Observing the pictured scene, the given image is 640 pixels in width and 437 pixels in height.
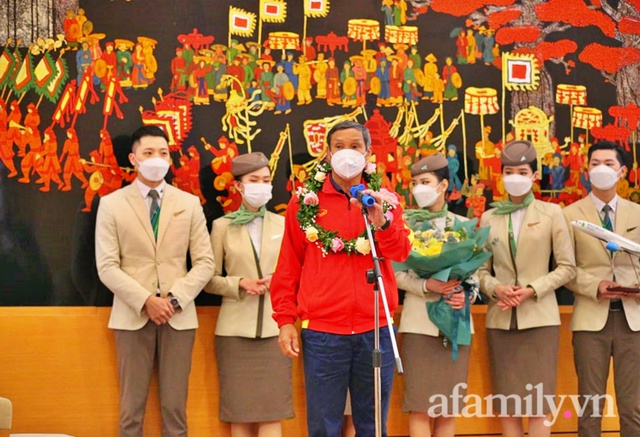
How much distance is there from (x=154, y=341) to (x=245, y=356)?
1.99 ft

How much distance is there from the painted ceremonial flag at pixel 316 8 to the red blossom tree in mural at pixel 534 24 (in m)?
0.81

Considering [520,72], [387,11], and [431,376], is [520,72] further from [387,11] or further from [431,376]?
[431,376]

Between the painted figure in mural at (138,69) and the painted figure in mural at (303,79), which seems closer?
the painted figure in mural at (138,69)

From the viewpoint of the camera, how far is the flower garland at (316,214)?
407 centimetres

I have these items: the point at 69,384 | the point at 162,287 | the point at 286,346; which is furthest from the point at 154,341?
the point at 286,346

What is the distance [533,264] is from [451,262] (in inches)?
28.3

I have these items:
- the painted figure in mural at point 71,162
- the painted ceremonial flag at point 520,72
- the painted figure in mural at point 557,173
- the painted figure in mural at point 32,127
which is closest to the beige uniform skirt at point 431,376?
the painted figure in mural at point 557,173

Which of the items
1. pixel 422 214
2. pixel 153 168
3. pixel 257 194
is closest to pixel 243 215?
pixel 257 194

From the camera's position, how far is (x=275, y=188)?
6398 millimetres

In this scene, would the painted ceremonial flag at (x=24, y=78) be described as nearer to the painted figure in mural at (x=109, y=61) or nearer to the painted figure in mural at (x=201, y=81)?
the painted figure in mural at (x=109, y=61)

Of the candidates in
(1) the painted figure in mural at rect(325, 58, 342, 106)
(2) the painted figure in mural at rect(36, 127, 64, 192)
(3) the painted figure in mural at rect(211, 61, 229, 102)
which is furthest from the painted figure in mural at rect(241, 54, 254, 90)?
(2) the painted figure in mural at rect(36, 127, 64, 192)

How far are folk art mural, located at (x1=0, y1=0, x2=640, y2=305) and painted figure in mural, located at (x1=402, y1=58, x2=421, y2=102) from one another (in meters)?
0.01

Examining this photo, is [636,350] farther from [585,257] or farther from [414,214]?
[414,214]

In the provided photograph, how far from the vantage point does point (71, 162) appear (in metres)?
6.13
